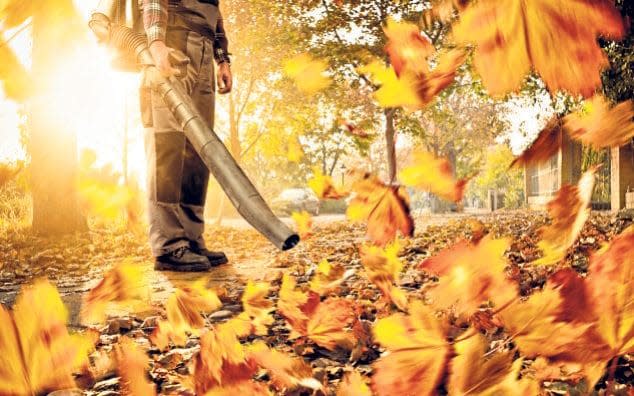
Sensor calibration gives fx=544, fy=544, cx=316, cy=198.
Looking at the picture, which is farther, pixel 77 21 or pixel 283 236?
pixel 77 21

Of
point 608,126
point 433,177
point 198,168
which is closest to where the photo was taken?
point 608,126

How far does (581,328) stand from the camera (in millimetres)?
1205

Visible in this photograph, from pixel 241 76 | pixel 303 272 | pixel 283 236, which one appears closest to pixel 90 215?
pixel 241 76

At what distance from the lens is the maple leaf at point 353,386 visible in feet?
4.27

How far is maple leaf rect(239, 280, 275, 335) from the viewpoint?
80.0 inches

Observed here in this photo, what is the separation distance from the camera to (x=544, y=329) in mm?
1314

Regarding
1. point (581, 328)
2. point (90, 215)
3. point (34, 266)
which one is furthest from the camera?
point (90, 215)

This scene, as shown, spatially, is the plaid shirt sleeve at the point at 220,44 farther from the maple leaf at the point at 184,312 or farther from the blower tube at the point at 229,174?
the blower tube at the point at 229,174

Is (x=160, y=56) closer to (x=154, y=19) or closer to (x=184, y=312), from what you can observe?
(x=154, y=19)

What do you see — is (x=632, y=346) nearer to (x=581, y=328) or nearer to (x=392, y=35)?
(x=581, y=328)

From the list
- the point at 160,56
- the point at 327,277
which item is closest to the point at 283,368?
the point at 160,56

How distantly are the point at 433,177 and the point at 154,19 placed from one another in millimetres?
1433

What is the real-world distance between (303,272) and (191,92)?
50.4 inches

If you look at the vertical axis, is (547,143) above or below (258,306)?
above
